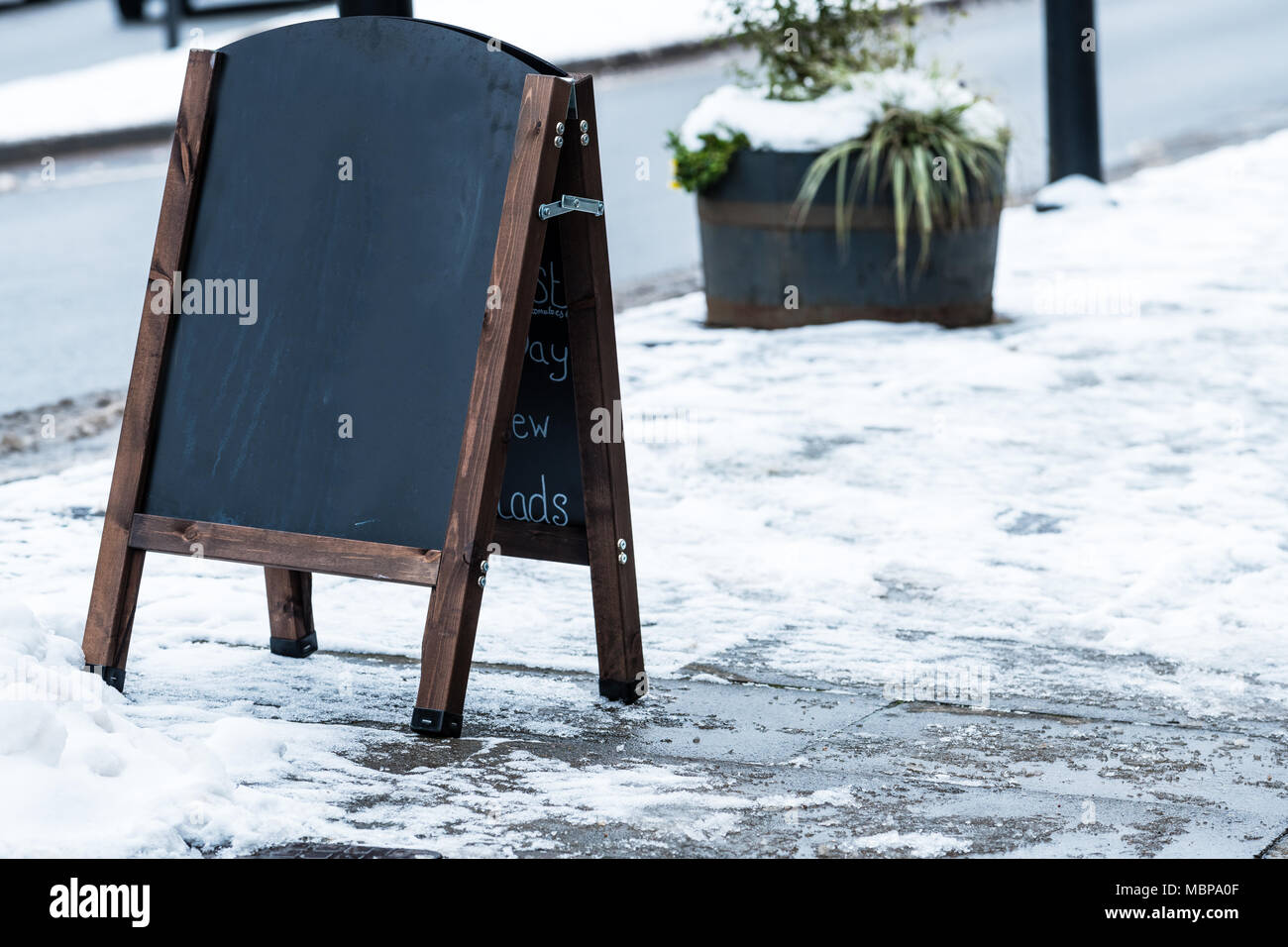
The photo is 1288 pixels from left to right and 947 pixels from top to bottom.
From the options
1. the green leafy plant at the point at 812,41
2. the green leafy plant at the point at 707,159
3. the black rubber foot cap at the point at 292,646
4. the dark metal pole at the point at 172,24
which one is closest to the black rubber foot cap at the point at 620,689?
the black rubber foot cap at the point at 292,646

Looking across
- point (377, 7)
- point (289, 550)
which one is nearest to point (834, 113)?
point (377, 7)

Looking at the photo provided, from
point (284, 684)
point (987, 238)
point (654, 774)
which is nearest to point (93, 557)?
point (284, 684)

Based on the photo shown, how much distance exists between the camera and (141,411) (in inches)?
145

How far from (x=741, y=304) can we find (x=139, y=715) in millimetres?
4664

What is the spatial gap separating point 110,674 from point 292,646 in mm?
483

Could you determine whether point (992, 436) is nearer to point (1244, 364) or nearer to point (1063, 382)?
point (1063, 382)

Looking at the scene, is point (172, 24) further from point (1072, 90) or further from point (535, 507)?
point (535, 507)

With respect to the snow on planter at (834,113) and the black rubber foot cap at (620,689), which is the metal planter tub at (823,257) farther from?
the black rubber foot cap at (620,689)

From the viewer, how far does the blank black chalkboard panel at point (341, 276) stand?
3490 mm

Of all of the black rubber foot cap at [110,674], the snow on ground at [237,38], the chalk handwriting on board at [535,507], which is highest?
the snow on ground at [237,38]

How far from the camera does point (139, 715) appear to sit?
357 centimetres

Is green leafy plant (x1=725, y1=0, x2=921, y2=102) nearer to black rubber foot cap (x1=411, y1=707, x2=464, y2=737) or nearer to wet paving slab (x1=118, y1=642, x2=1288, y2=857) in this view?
wet paving slab (x1=118, y1=642, x2=1288, y2=857)

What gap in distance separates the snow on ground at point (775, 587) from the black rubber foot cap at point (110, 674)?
0.33 ft
